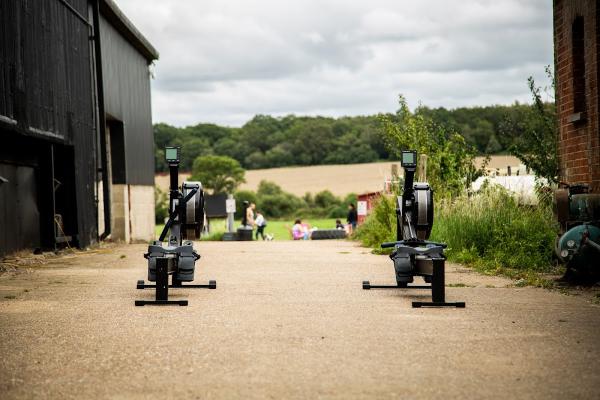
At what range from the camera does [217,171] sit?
109875 millimetres

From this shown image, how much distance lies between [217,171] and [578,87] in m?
97.1

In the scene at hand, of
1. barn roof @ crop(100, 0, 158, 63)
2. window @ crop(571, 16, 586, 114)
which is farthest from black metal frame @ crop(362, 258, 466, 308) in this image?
barn roof @ crop(100, 0, 158, 63)

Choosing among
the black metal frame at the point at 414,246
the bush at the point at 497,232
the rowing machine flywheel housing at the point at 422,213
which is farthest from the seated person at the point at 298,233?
the rowing machine flywheel housing at the point at 422,213

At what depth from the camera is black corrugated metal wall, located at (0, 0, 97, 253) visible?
1600cm

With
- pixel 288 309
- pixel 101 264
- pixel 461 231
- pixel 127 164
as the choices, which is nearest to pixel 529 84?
pixel 461 231

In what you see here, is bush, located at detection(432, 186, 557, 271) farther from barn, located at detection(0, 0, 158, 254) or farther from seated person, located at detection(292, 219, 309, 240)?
seated person, located at detection(292, 219, 309, 240)

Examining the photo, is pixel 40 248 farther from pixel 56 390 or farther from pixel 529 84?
pixel 56 390

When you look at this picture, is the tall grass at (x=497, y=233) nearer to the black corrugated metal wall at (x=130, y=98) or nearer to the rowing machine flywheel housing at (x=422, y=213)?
the rowing machine flywheel housing at (x=422, y=213)

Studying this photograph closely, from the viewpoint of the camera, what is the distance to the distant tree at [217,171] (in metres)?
108

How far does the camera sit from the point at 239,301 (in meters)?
9.84

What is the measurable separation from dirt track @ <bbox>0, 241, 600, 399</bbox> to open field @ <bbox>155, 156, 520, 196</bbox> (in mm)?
72212

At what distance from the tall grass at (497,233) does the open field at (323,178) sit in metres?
65.6

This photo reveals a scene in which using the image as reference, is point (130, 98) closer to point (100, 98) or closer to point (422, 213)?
point (100, 98)

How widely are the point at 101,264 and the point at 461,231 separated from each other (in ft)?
21.3
